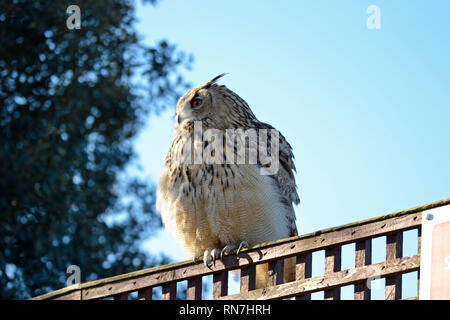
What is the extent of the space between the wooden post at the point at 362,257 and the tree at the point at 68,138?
320 inches

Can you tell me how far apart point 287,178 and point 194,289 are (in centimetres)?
152

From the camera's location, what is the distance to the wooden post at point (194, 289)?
4.45 meters

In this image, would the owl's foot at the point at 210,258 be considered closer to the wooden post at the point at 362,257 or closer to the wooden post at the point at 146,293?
the wooden post at the point at 146,293

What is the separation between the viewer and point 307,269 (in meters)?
4.00

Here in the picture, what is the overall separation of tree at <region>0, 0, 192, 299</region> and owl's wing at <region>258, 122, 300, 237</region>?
6.09 meters

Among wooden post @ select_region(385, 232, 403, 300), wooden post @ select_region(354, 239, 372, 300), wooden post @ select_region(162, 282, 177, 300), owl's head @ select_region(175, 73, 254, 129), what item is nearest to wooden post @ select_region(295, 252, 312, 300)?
wooden post @ select_region(354, 239, 372, 300)

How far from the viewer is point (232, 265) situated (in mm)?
4457

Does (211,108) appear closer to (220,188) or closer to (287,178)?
(287,178)

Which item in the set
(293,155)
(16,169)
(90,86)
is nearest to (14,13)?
(90,86)

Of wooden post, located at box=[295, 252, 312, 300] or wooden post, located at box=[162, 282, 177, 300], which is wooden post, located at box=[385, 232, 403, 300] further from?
wooden post, located at box=[162, 282, 177, 300]

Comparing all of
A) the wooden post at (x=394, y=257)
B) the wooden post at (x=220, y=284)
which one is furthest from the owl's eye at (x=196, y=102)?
the wooden post at (x=394, y=257)

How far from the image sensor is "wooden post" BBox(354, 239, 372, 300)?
12.1 ft

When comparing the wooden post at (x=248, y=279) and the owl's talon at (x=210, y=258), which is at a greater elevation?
the owl's talon at (x=210, y=258)
